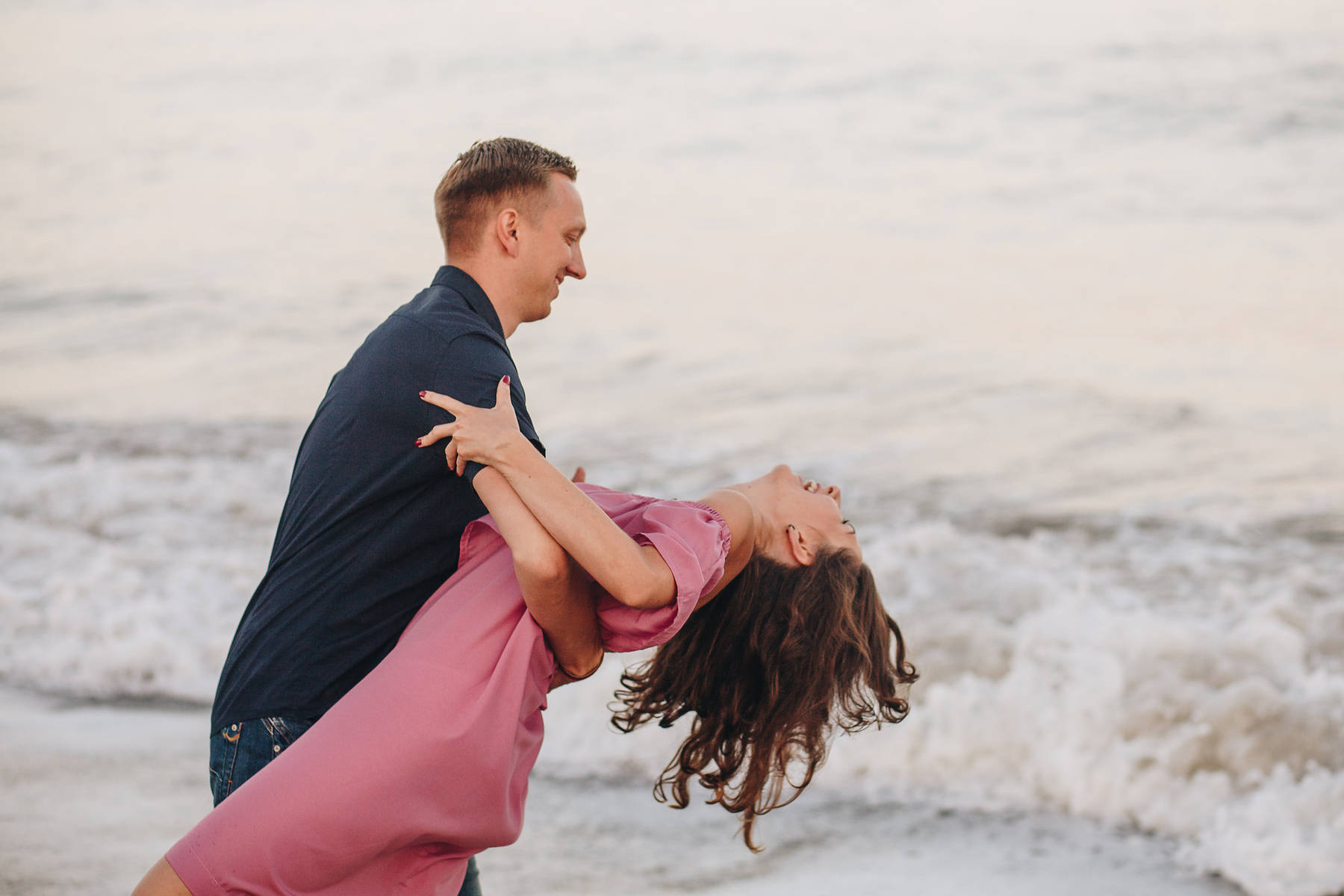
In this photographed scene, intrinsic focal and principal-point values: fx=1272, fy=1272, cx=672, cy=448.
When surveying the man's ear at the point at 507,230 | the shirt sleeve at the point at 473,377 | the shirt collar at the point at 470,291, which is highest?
the man's ear at the point at 507,230

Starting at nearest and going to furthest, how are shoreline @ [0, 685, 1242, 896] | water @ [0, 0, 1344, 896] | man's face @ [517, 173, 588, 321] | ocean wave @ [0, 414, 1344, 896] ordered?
man's face @ [517, 173, 588, 321]
shoreline @ [0, 685, 1242, 896]
ocean wave @ [0, 414, 1344, 896]
water @ [0, 0, 1344, 896]

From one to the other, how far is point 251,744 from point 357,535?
0.44 metres

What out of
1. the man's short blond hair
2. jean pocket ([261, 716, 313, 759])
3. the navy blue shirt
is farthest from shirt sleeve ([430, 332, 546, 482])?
jean pocket ([261, 716, 313, 759])

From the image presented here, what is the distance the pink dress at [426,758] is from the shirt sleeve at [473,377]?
24 cm

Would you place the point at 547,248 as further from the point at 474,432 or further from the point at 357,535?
the point at 357,535

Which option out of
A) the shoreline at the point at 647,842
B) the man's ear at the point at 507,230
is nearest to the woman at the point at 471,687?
the man's ear at the point at 507,230

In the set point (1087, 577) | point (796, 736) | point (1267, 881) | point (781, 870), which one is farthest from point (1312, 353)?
point (796, 736)

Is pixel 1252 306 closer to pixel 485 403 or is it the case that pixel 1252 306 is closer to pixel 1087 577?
pixel 1087 577

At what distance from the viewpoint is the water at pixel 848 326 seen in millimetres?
6082

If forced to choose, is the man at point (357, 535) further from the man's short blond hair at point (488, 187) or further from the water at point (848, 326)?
the water at point (848, 326)

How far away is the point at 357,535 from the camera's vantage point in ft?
8.13

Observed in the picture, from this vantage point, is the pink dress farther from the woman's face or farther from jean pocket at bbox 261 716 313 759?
the woman's face

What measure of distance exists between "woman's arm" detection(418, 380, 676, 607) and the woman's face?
2.82ft

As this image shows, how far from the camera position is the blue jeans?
7.98ft
